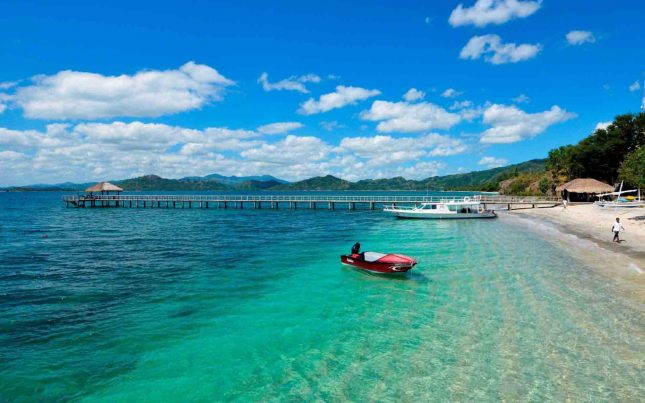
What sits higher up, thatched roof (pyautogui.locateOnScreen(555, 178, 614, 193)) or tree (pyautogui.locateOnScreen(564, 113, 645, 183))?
tree (pyautogui.locateOnScreen(564, 113, 645, 183))

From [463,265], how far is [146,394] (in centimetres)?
1733

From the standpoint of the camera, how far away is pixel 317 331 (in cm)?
1218

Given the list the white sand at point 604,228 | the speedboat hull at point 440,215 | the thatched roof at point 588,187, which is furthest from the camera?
the thatched roof at point 588,187

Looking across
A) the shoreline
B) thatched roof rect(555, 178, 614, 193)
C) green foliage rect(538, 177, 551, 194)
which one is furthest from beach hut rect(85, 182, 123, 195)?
green foliage rect(538, 177, 551, 194)

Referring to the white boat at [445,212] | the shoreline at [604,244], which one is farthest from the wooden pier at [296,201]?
the shoreline at [604,244]

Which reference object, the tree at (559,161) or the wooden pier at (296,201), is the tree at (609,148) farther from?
the wooden pier at (296,201)

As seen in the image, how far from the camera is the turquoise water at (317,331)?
8.73 metres

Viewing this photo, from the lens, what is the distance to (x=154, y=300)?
15703 mm

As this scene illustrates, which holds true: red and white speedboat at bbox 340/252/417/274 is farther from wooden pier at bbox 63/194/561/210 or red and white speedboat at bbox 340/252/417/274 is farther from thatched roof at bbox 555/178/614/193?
thatched roof at bbox 555/178/614/193

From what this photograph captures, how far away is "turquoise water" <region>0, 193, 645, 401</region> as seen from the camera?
8727 mm

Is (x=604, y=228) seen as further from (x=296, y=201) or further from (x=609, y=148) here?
(x=296, y=201)

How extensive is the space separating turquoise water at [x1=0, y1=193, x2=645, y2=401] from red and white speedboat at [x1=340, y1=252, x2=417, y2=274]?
0.57 m

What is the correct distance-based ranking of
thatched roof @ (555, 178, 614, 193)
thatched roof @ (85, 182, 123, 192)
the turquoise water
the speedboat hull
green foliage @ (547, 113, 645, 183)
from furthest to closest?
thatched roof @ (85, 182, 123, 192)
green foliage @ (547, 113, 645, 183)
thatched roof @ (555, 178, 614, 193)
the speedboat hull
the turquoise water

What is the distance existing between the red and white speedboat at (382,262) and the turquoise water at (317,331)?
1.89ft
